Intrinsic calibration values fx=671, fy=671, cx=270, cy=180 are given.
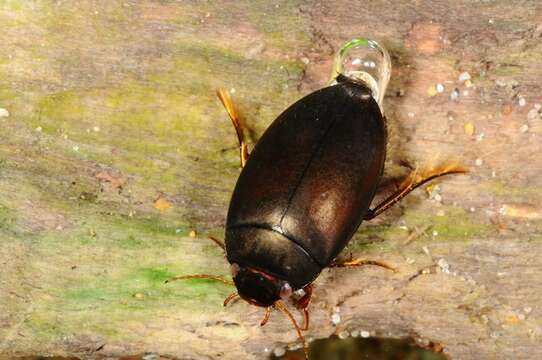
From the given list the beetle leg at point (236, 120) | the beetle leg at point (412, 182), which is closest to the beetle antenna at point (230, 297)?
the beetle leg at point (236, 120)

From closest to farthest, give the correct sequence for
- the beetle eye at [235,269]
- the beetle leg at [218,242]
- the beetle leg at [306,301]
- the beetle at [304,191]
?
the beetle at [304,191] < the beetle eye at [235,269] < the beetle leg at [306,301] < the beetle leg at [218,242]

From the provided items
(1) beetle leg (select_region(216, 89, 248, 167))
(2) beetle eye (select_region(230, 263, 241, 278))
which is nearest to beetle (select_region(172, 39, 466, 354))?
(2) beetle eye (select_region(230, 263, 241, 278))

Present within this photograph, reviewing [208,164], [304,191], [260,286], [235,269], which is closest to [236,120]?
[208,164]

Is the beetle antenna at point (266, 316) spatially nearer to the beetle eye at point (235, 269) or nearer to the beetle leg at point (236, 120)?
the beetle eye at point (235, 269)

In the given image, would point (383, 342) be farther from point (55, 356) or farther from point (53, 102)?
point (53, 102)

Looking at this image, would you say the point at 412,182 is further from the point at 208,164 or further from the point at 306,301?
the point at 208,164
